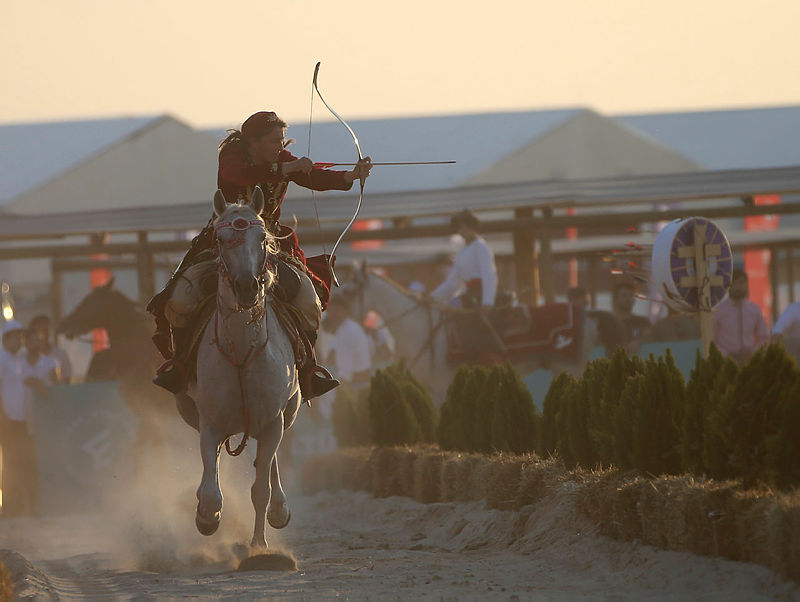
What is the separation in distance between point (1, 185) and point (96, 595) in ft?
95.2

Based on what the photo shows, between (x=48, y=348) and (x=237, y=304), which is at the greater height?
(x=237, y=304)

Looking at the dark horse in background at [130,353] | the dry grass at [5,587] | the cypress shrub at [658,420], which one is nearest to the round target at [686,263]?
the cypress shrub at [658,420]

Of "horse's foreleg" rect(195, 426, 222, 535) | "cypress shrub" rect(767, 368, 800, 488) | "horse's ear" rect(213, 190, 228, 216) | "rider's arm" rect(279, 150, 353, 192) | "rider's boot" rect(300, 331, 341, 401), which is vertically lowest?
"horse's foreleg" rect(195, 426, 222, 535)

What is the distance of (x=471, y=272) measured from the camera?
1716 cm

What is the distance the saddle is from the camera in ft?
56.0

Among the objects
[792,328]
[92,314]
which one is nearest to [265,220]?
[92,314]

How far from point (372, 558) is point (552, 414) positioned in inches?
79.1

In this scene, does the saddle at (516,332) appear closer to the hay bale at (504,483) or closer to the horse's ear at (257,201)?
the hay bale at (504,483)

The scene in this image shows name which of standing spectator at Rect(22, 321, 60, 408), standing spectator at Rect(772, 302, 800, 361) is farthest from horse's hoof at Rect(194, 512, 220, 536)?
standing spectator at Rect(772, 302, 800, 361)

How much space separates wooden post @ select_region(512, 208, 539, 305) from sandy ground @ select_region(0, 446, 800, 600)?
5649 mm

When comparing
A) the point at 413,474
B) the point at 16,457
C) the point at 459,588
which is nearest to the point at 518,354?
the point at 413,474

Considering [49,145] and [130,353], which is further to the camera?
[49,145]

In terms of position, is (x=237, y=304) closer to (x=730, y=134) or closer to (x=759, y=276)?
(x=759, y=276)

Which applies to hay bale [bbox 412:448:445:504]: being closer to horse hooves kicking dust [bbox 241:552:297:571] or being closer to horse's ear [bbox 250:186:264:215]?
horse hooves kicking dust [bbox 241:552:297:571]
